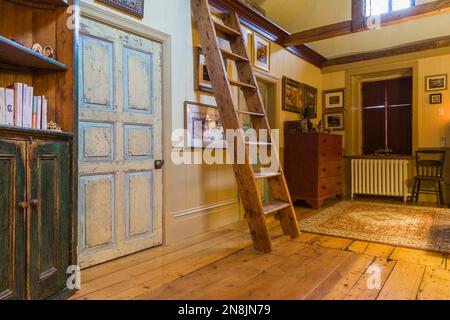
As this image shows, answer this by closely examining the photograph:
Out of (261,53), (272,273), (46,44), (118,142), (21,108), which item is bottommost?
(272,273)

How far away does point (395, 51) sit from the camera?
16.0 ft

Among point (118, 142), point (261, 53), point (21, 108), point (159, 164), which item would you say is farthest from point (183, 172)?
point (261, 53)

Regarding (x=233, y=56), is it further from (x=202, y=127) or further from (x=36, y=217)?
(x=36, y=217)

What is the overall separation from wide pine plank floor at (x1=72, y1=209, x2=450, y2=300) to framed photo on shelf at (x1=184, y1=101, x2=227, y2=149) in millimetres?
967

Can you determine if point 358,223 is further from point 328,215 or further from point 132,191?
point 132,191

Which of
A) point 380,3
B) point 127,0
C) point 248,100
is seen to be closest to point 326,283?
point 248,100

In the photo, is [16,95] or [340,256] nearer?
[16,95]

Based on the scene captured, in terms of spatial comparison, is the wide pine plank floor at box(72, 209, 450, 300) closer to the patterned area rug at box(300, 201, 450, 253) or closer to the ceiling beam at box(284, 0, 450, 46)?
the patterned area rug at box(300, 201, 450, 253)

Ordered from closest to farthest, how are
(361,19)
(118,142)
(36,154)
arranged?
(36,154), (118,142), (361,19)

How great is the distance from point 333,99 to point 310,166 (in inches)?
77.0

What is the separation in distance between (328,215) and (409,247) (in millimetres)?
1232

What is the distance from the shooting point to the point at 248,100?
2873 mm

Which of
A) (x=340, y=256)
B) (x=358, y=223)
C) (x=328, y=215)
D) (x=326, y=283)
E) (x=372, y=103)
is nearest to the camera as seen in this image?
(x=326, y=283)

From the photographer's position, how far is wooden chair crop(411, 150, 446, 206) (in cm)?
433
